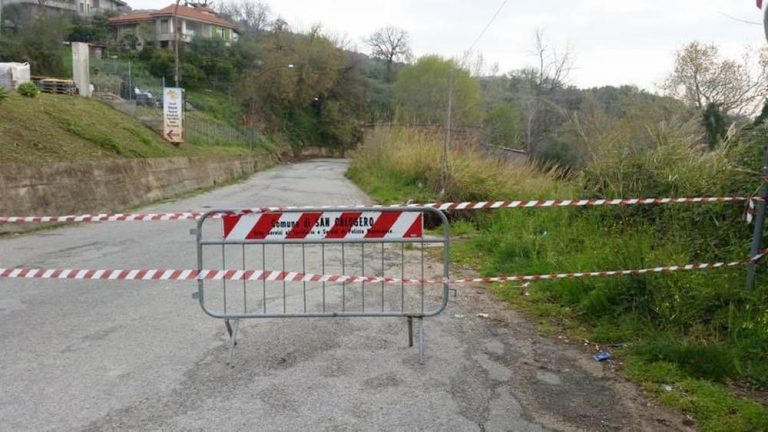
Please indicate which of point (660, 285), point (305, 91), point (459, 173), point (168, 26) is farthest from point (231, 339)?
point (168, 26)

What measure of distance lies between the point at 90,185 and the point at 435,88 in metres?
49.3

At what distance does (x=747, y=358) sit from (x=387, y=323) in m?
3.11

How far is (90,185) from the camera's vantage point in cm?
1511

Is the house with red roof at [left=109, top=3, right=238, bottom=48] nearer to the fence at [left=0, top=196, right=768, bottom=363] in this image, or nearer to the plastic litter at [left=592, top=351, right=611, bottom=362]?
the fence at [left=0, top=196, right=768, bottom=363]

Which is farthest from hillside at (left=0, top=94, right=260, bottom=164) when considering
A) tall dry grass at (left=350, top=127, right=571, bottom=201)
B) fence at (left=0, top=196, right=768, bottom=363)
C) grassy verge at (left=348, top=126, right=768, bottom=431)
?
grassy verge at (left=348, top=126, right=768, bottom=431)

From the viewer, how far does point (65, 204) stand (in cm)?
1373

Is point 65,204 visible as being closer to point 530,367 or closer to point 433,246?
point 433,246

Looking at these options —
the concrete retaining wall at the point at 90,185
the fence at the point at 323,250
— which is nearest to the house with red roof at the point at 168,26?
the concrete retaining wall at the point at 90,185

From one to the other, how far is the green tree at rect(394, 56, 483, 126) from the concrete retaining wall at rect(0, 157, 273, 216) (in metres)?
28.2

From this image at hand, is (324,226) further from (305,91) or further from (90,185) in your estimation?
(305,91)

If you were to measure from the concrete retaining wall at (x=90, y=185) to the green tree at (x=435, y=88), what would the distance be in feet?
92.6

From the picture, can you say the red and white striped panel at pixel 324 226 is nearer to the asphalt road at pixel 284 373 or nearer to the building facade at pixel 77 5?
the asphalt road at pixel 284 373

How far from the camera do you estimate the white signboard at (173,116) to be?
25328mm

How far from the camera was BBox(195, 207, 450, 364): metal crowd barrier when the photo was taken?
16.5ft
